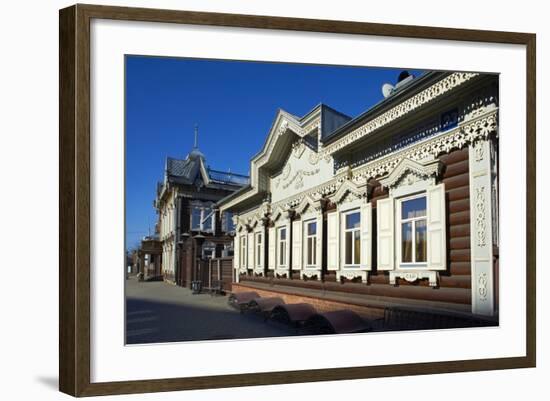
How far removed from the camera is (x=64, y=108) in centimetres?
617

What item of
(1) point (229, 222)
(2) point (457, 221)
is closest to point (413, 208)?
(2) point (457, 221)

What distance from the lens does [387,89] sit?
730 centimetres

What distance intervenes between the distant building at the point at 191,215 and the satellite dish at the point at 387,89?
1.81m

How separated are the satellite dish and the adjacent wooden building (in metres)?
0.02

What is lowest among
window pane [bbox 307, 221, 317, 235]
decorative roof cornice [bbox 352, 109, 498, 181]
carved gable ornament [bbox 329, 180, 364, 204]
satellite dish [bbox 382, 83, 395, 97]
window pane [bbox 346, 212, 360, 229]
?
window pane [bbox 307, 221, 317, 235]

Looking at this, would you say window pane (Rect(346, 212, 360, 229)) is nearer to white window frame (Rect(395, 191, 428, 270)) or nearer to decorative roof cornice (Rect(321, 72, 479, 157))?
white window frame (Rect(395, 191, 428, 270))

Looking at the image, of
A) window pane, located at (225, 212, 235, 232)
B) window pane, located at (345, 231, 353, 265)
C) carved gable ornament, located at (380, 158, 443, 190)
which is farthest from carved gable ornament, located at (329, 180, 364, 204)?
window pane, located at (225, 212, 235, 232)

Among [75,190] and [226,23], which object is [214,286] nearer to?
[75,190]

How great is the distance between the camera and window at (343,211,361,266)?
7.52 metres

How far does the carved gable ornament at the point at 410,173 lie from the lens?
24.0ft

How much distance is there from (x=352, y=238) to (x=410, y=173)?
979 millimetres

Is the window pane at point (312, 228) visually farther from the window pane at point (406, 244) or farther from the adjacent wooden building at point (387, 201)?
the window pane at point (406, 244)

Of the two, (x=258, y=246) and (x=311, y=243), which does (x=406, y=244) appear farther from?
(x=258, y=246)

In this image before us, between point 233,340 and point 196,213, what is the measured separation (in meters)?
1.43
